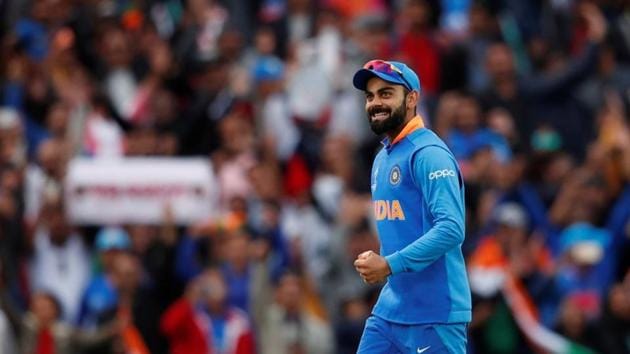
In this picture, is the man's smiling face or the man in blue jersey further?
the man's smiling face

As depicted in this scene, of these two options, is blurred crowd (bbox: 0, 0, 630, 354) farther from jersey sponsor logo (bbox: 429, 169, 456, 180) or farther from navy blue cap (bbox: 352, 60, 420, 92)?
jersey sponsor logo (bbox: 429, 169, 456, 180)

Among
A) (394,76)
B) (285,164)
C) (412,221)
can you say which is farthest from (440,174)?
(285,164)

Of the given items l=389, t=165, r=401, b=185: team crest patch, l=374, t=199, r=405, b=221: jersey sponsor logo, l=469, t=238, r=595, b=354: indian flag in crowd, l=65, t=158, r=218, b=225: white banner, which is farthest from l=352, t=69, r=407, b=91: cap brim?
l=65, t=158, r=218, b=225: white banner

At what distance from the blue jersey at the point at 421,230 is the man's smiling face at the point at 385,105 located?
0.38ft

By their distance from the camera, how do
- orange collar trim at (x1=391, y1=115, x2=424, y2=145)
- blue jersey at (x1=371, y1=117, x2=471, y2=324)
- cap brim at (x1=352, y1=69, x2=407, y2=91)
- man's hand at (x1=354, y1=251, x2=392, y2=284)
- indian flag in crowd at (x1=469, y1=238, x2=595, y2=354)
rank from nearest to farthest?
man's hand at (x1=354, y1=251, x2=392, y2=284)
blue jersey at (x1=371, y1=117, x2=471, y2=324)
cap brim at (x1=352, y1=69, x2=407, y2=91)
orange collar trim at (x1=391, y1=115, x2=424, y2=145)
indian flag in crowd at (x1=469, y1=238, x2=595, y2=354)

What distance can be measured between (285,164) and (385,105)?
22.4ft

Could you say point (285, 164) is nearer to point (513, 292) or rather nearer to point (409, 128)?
point (513, 292)

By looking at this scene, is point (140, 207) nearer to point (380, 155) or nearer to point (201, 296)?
point (201, 296)

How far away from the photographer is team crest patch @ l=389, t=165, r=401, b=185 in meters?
7.91

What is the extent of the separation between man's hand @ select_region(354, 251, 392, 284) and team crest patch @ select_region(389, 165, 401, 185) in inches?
22.0

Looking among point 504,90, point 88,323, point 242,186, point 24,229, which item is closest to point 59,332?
point 88,323

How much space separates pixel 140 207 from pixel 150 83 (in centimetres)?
155

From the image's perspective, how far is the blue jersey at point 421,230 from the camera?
24.8 feet

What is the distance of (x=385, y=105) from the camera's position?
25.9 ft
